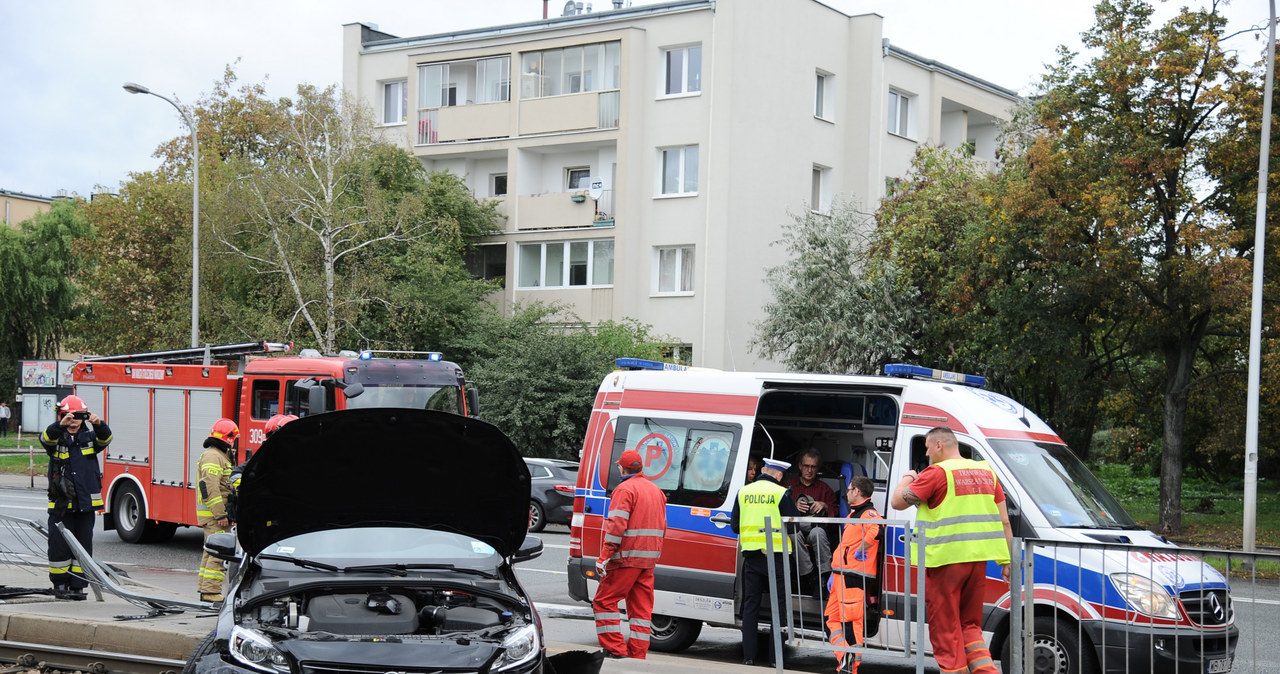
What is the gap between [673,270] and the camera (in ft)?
111

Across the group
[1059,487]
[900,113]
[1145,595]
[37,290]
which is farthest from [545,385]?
[37,290]

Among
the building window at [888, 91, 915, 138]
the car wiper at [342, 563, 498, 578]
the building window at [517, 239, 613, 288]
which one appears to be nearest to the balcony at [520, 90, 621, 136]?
the building window at [517, 239, 613, 288]

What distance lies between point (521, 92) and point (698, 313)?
28.9 ft

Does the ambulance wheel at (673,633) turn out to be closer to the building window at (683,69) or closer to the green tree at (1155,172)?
the green tree at (1155,172)

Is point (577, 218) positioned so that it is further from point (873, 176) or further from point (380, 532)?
point (380, 532)

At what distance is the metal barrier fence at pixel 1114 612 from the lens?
304 inches

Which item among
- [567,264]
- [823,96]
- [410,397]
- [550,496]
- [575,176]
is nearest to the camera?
[410,397]

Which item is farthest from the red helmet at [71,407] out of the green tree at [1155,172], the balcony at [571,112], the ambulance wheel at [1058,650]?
the balcony at [571,112]

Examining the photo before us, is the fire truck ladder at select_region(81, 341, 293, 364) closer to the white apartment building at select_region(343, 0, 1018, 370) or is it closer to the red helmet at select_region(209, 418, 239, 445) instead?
the red helmet at select_region(209, 418, 239, 445)

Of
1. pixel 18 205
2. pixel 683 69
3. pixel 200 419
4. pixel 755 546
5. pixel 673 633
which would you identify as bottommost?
pixel 673 633

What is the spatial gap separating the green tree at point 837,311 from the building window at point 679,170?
16.4 feet

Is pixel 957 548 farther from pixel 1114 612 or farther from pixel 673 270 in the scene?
pixel 673 270

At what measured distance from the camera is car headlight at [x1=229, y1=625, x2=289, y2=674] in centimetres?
532

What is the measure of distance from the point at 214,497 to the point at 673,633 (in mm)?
4450
